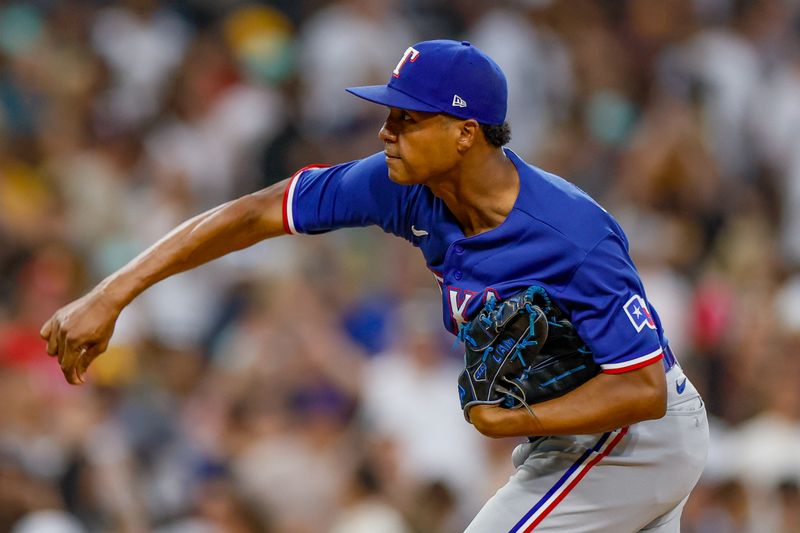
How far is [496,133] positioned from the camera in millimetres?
3705

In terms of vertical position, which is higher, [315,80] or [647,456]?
[315,80]

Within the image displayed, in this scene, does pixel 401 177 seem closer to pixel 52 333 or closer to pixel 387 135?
pixel 387 135

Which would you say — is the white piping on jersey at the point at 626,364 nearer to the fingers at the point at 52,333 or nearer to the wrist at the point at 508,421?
the wrist at the point at 508,421

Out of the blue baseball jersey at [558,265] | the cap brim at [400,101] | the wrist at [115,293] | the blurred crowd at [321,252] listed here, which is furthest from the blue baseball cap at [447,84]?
the blurred crowd at [321,252]

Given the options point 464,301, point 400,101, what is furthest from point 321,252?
point 400,101

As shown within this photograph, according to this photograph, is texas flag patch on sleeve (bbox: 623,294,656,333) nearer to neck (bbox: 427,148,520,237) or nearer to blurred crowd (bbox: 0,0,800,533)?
neck (bbox: 427,148,520,237)

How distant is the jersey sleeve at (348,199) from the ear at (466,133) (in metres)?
0.33

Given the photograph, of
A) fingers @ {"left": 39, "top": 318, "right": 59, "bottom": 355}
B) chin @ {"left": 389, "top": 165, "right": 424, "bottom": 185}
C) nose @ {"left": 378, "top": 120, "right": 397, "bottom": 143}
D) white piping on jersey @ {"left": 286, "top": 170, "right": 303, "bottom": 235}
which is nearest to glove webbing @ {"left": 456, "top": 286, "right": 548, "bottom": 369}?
chin @ {"left": 389, "top": 165, "right": 424, "bottom": 185}

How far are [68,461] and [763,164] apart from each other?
5.06 meters

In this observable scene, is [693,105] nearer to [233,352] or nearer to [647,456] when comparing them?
[233,352]

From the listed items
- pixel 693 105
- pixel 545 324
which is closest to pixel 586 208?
pixel 545 324

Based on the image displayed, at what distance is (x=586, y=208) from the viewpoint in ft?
11.9

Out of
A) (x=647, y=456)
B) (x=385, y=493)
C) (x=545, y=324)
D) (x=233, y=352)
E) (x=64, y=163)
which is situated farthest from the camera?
(x=64, y=163)

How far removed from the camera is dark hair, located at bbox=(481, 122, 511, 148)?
369 cm
